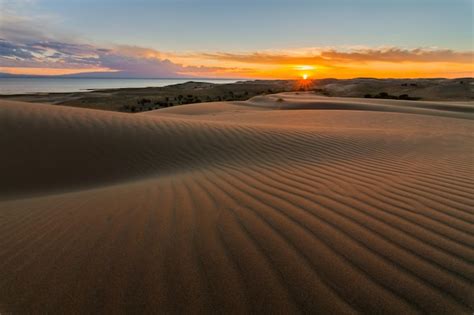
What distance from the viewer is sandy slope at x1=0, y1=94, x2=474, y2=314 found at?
65.2 inches

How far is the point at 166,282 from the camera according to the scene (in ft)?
5.82

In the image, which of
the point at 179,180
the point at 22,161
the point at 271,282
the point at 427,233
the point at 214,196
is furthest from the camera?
the point at 22,161

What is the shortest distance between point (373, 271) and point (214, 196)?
1.75 m

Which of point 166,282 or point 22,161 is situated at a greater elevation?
point 22,161

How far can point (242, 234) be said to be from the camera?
89.0 inches

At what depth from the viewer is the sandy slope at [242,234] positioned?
1.66 m

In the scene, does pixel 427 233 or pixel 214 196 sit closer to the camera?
pixel 427 233

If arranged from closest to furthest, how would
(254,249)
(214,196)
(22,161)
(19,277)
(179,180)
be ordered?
(19,277), (254,249), (214,196), (179,180), (22,161)

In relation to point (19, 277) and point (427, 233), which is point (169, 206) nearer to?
point (19, 277)

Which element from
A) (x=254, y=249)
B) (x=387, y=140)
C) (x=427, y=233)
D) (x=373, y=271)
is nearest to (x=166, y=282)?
(x=254, y=249)

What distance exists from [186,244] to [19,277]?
103 centimetres

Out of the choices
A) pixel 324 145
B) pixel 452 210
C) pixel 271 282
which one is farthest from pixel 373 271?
pixel 324 145

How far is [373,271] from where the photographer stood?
5.90ft

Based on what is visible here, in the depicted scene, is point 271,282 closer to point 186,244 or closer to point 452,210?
point 186,244
